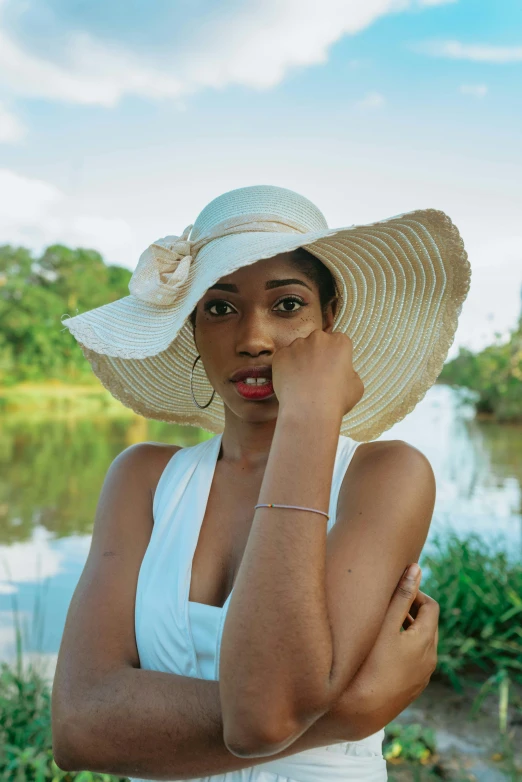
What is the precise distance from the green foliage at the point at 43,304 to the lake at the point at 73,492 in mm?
2541

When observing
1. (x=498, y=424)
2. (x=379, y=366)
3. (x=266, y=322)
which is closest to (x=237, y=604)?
(x=266, y=322)

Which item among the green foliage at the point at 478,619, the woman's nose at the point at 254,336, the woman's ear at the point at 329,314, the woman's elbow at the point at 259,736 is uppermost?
the woman's ear at the point at 329,314

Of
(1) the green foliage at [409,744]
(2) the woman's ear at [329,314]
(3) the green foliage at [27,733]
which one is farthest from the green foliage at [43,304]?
(2) the woman's ear at [329,314]

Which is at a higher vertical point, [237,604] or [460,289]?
[460,289]

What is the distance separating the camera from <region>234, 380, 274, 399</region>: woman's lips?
1473 mm

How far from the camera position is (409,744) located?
308cm

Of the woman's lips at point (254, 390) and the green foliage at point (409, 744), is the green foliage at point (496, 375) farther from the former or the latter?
the woman's lips at point (254, 390)

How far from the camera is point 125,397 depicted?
2.09m

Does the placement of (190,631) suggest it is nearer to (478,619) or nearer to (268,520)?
(268,520)

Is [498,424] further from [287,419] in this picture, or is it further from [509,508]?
[287,419]

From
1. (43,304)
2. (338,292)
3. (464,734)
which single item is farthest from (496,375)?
(338,292)

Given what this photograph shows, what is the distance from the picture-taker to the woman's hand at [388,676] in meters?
1.19

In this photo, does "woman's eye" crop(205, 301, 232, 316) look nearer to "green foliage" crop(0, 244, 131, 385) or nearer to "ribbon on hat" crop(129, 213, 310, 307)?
"ribbon on hat" crop(129, 213, 310, 307)

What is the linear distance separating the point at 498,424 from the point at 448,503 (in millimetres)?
9513
